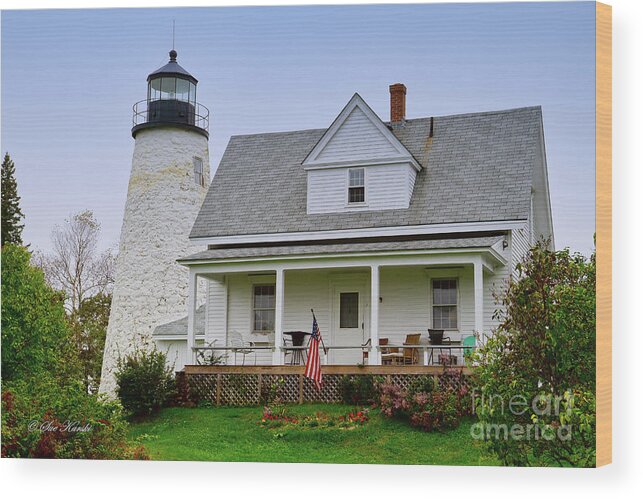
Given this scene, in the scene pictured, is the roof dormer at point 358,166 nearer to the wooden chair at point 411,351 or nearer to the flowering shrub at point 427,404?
the wooden chair at point 411,351

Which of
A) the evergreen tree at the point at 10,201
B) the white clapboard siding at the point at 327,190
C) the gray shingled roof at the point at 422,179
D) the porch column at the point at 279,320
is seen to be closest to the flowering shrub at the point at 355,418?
the porch column at the point at 279,320

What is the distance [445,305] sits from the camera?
72.8 ft

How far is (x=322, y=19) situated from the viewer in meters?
18.5

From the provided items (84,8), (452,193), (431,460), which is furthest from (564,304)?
(84,8)

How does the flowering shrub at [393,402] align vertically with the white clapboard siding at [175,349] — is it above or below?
below

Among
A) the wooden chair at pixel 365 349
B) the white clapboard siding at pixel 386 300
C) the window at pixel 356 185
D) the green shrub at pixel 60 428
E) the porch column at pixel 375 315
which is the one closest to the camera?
the green shrub at pixel 60 428

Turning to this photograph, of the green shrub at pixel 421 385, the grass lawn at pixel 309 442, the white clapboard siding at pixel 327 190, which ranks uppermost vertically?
the white clapboard siding at pixel 327 190

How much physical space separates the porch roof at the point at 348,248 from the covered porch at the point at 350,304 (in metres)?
0.06

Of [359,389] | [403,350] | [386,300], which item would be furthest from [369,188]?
[359,389]

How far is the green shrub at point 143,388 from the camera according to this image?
20.9m

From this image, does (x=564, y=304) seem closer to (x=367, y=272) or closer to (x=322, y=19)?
(x=322, y=19)

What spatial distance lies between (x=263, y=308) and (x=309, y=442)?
5920mm

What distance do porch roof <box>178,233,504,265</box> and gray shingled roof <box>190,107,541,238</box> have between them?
1.85ft

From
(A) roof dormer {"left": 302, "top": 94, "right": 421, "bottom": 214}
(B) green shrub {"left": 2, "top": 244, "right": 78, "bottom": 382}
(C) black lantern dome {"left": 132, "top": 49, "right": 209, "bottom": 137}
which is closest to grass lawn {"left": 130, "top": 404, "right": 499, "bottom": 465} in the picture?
(B) green shrub {"left": 2, "top": 244, "right": 78, "bottom": 382}
